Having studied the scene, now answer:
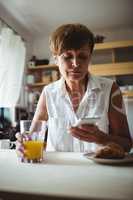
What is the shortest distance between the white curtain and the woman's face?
5.31 ft

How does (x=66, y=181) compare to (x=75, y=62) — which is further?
(x=75, y=62)

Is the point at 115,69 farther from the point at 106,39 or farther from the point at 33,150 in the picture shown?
the point at 33,150

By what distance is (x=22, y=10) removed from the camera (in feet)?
8.87

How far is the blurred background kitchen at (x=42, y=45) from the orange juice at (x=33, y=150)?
1.67 meters

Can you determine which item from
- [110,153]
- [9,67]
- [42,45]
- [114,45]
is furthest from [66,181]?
[42,45]

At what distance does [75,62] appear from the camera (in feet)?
2.93

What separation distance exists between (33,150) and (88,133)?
0.52 ft

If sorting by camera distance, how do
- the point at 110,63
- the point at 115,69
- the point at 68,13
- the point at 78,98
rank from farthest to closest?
the point at 110,63 < the point at 115,69 < the point at 68,13 < the point at 78,98

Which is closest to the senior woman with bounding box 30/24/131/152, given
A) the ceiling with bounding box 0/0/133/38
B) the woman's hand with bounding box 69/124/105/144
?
the woman's hand with bounding box 69/124/105/144

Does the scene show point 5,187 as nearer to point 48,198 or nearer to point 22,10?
point 48,198

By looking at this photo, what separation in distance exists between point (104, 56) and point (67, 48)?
233cm

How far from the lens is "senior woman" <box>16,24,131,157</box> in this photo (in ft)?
2.90

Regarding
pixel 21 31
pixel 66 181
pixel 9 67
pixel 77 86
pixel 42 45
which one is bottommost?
pixel 66 181

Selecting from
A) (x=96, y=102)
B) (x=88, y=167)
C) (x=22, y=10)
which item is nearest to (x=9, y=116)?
(x=22, y=10)
